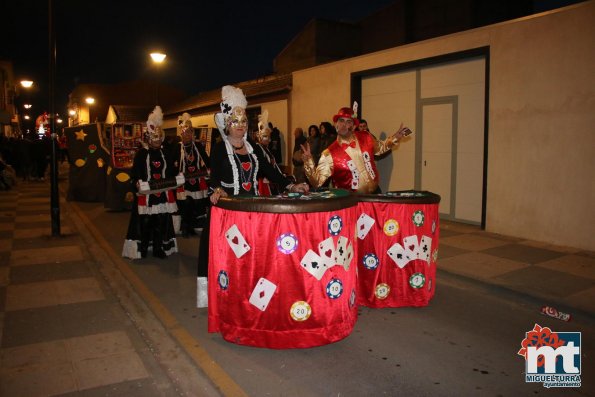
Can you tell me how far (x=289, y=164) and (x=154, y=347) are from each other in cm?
1092

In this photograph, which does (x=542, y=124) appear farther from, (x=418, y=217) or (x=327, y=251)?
(x=327, y=251)

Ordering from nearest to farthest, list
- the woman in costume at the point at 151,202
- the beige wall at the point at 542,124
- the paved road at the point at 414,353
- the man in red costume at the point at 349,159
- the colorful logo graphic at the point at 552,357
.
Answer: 1. the paved road at the point at 414,353
2. the colorful logo graphic at the point at 552,357
3. the man in red costume at the point at 349,159
4. the woman in costume at the point at 151,202
5. the beige wall at the point at 542,124

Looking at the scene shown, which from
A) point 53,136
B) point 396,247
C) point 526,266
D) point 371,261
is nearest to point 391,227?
point 396,247

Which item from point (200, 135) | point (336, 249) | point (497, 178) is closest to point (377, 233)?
point (336, 249)

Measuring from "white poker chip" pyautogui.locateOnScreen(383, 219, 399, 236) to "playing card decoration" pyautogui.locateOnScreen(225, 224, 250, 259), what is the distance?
1.64m

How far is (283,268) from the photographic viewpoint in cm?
405

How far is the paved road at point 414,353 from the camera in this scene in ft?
12.1

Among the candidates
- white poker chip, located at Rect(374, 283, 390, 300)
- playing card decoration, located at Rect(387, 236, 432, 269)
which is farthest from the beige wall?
white poker chip, located at Rect(374, 283, 390, 300)

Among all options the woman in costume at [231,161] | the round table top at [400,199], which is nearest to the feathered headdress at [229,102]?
the woman in costume at [231,161]

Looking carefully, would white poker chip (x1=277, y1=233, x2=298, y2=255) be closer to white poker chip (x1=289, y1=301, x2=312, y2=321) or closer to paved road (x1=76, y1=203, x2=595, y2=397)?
white poker chip (x1=289, y1=301, x2=312, y2=321)

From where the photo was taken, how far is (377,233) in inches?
202

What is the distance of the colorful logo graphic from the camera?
12.5ft

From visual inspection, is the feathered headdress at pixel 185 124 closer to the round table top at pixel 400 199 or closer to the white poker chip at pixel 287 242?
the round table top at pixel 400 199

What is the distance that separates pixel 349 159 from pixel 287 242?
7.33 feet
